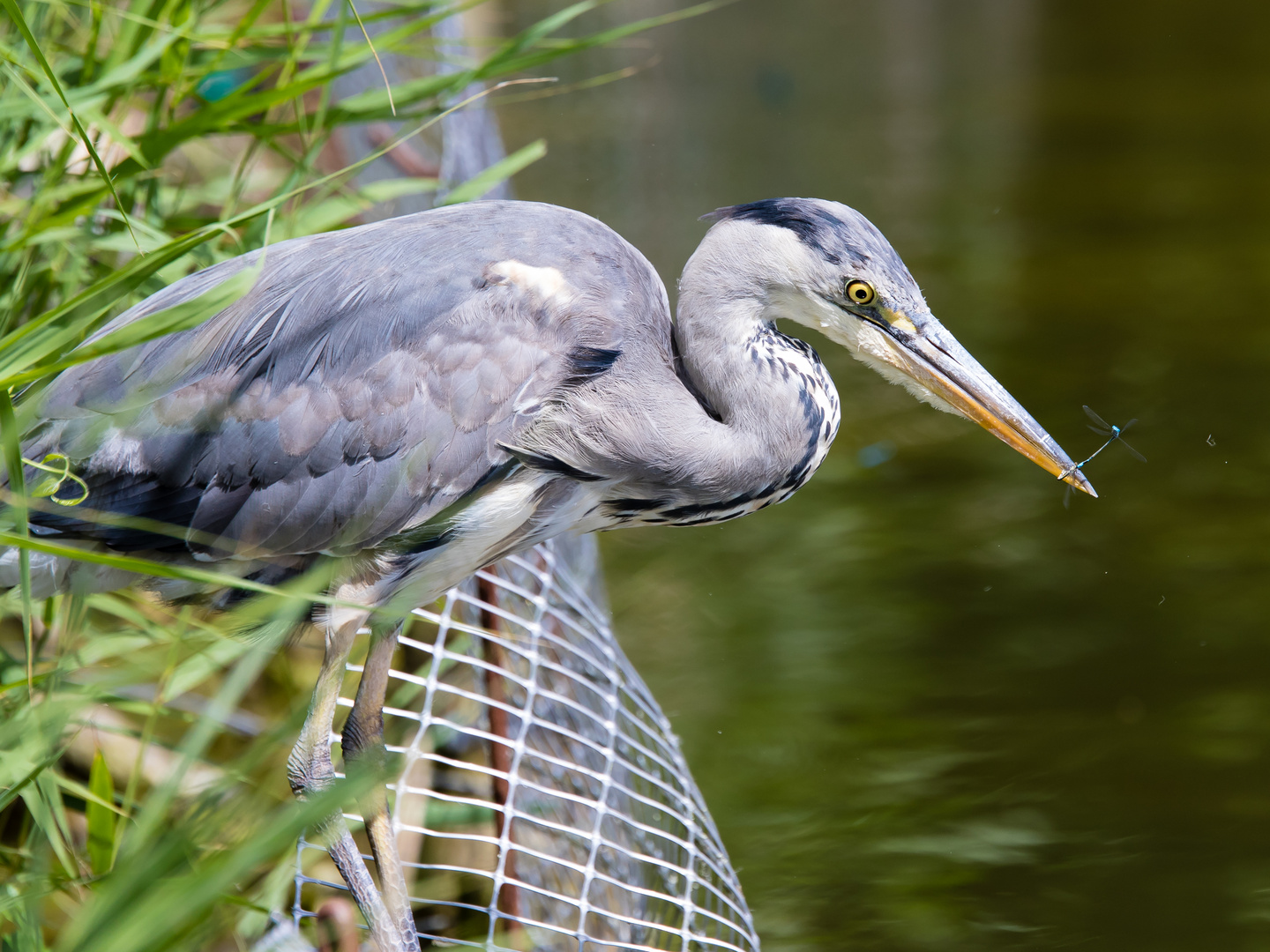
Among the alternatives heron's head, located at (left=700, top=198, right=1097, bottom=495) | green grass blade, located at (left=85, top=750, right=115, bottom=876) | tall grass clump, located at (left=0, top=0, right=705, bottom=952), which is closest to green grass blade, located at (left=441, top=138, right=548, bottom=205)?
tall grass clump, located at (left=0, top=0, right=705, bottom=952)

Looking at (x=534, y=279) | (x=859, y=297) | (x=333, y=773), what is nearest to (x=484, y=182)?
(x=534, y=279)

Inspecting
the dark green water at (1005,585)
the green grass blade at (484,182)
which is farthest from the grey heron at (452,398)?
the dark green water at (1005,585)

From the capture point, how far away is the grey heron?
202 centimetres

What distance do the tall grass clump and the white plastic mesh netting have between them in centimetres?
30

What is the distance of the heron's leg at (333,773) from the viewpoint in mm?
2086

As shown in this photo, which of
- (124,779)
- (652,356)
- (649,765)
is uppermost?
(652,356)

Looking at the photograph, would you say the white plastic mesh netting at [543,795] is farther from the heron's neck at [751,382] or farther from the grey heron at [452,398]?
the heron's neck at [751,382]

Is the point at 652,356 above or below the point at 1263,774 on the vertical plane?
above

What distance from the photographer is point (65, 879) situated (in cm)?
132

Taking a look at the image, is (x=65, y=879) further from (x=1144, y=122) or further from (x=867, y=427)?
(x=1144, y=122)

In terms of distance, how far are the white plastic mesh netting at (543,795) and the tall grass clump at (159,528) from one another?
0.99 ft

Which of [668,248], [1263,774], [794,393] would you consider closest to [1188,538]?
[1263,774]

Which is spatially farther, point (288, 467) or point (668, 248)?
point (668, 248)

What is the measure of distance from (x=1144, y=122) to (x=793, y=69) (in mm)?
2727
